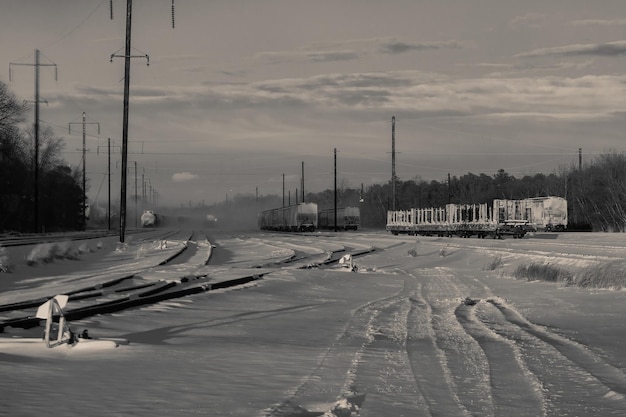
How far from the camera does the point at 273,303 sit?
656 inches

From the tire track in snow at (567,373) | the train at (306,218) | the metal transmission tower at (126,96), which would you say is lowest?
the tire track in snow at (567,373)

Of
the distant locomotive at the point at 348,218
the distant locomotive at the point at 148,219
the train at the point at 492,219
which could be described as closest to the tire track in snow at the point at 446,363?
the train at the point at 492,219

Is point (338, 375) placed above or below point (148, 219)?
below

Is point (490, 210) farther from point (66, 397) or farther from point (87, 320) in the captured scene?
point (66, 397)

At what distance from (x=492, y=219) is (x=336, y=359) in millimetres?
Result: 50083

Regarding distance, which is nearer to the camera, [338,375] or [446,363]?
[338,375]

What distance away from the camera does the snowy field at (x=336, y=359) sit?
6949 millimetres

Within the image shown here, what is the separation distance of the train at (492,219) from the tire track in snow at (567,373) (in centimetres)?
4461

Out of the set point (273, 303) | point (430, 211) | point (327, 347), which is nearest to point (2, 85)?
point (430, 211)

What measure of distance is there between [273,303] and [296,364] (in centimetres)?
763

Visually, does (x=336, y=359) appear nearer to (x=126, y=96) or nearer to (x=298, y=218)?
(x=126, y=96)

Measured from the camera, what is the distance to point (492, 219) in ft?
190

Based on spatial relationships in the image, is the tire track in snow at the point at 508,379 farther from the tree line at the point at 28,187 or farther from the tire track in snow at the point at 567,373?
the tree line at the point at 28,187

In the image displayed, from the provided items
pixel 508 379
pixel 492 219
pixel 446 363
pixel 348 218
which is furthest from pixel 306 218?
pixel 508 379
